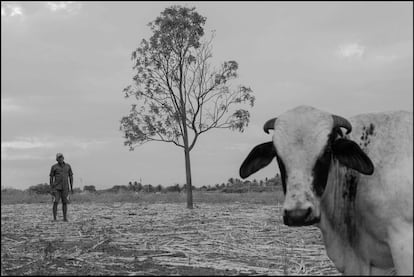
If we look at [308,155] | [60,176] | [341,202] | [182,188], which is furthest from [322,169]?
[182,188]

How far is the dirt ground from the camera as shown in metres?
9.12

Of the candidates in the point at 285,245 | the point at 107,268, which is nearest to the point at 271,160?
the point at 107,268

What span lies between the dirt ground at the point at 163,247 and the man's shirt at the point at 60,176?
1080 mm

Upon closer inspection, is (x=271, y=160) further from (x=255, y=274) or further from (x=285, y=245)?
(x=285, y=245)

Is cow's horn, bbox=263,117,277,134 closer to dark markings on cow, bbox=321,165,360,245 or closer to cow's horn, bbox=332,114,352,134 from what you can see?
cow's horn, bbox=332,114,352,134

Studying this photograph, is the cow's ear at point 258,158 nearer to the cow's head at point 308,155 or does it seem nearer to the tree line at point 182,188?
the cow's head at point 308,155

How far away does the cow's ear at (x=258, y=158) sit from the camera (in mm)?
5478

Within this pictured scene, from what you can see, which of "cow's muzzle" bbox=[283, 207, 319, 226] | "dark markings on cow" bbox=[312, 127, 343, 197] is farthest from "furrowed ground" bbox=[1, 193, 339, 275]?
"cow's muzzle" bbox=[283, 207, 319, 226]

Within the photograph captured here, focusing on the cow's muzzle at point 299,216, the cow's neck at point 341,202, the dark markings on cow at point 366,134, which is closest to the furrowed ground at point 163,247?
the cow's neck at point 341,202

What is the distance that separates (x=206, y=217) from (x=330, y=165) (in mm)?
12808

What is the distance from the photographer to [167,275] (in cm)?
842

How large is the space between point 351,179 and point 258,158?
0.90m

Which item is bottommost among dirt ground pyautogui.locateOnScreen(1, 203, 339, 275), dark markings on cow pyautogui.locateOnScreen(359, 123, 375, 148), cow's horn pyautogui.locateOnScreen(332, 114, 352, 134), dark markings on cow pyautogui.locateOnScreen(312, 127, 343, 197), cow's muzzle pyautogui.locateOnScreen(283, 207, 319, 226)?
dirt ground pyautogui.locateOnScreen(1, 203, 339, 275)

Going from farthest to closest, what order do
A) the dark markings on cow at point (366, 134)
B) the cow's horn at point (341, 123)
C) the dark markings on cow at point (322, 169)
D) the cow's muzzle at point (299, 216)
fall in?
the dark markings on cow at point (366, 134), the cow's horn at point (341, 123), the dark markings on cow at point (322, 169), the cow's muzzle at point (299, 216)
